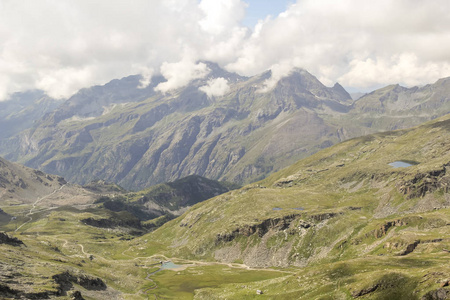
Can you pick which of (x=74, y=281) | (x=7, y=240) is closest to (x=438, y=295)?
(x=74, y=281)

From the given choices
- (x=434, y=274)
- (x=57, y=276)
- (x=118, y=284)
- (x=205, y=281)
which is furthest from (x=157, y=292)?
(x=434, y=274)

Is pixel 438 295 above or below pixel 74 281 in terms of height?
above

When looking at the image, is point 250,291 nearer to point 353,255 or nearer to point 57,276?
point 57,276

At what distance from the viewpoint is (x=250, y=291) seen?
113688 millimetres

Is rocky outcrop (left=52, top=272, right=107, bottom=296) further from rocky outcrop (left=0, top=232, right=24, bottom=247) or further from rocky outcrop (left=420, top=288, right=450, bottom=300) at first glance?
rocky outcrop (left=420, top=288, right=450, bottom=300)

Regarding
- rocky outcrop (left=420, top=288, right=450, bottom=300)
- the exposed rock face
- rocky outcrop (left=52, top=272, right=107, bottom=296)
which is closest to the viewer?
rocky outcrop (left=420, top=288, right=450, bottom=300)

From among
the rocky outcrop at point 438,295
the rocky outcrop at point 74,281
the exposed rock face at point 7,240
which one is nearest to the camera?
the rocky outcrop at point 438,295

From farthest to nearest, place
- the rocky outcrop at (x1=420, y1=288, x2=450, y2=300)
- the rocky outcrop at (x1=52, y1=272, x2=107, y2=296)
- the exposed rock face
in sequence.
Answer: the exposed rock face → the rocky outcrop at (x1=52, y1=272, x2=107, y2=296) → the rocky outcrop at (x1=420, y1=288, x2=450, y2=300)

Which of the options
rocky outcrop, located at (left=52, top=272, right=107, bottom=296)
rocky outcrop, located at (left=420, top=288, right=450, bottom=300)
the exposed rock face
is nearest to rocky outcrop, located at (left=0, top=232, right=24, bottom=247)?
the exposed rock face

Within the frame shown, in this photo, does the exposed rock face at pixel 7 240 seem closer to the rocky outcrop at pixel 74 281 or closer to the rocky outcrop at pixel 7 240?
the rocky outcrop at pixel 7 240

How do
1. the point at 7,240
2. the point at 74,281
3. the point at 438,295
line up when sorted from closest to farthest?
the point at 438,295, the point at 74,281, the point at 7,240

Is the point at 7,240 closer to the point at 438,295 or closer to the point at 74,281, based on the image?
the point at 74,281

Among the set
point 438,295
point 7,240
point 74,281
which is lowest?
point 74,281

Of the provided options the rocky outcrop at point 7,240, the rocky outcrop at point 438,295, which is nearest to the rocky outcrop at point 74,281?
the rocky outcrop at point 7,240
